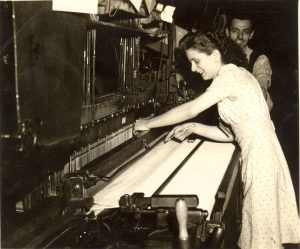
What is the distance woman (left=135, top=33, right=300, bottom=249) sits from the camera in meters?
2.43

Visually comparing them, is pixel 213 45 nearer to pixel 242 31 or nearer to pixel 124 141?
pixel 124 141

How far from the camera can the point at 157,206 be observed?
1452 millimetres

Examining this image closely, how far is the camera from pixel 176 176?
2041mm

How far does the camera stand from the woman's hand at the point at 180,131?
2.88 meters

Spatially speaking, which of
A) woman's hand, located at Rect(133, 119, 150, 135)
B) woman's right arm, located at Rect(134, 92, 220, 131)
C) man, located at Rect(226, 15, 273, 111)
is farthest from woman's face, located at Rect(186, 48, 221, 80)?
man, located at Rect(226, 15, 273, 111)

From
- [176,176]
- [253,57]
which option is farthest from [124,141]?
[253,57]

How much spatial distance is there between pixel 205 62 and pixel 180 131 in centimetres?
66

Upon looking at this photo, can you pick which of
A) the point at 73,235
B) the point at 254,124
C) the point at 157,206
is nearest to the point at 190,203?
the point at 157,206

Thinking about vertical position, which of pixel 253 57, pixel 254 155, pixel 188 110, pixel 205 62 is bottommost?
pixel 254 155

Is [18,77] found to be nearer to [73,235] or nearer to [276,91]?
[73,235]

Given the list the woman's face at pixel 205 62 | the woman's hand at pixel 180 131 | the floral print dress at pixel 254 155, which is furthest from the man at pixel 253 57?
the woman's face at pixel 205 62

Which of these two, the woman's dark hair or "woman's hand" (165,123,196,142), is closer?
the woman's dark hair

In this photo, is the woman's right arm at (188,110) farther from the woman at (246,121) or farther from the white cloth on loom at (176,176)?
the white cloth on loom at (176,176)

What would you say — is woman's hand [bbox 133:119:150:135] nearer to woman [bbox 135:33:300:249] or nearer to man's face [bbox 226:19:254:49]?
woman [bbox 135:33:300:249]
